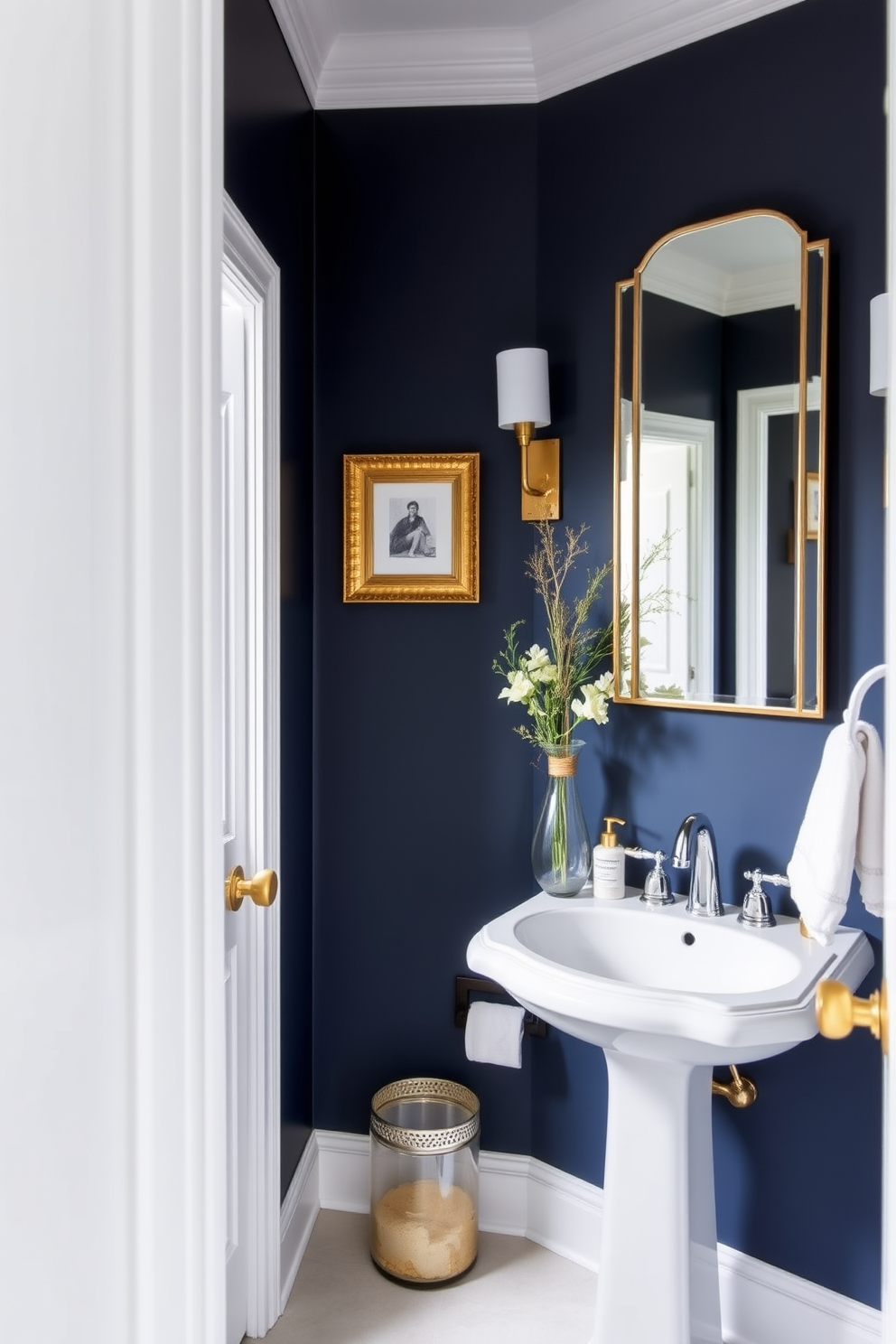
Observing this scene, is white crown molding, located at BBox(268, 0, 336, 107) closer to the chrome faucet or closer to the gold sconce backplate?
the gold sconce backplate

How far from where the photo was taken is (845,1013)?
77 centimetres

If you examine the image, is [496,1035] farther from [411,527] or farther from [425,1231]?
[411,527]

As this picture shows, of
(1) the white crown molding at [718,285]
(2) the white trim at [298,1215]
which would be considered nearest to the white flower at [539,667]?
(1) the white crown molding at [718,285]

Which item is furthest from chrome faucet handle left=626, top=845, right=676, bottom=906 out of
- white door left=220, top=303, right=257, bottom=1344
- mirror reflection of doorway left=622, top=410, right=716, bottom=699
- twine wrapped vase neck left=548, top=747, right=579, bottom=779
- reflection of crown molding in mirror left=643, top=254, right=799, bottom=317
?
reflection of crown molding in mirror left=643, top=254, right=799, bottom=317

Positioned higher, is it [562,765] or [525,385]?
[525,385]

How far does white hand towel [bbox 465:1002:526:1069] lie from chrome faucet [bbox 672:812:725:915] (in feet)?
1.70

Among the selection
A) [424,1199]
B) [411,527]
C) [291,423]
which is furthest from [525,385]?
[424,1199]

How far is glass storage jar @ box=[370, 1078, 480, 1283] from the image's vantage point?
211 cm

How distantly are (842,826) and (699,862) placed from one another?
1.41 feet

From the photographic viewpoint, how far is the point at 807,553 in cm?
187

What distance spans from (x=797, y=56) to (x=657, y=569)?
1.04 m

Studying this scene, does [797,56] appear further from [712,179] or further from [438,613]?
[438,613]

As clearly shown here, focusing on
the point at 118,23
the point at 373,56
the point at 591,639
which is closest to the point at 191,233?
the point at 118,23

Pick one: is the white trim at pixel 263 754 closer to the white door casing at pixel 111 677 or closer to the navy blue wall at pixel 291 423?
the navy blue wall at pixel 291 423
